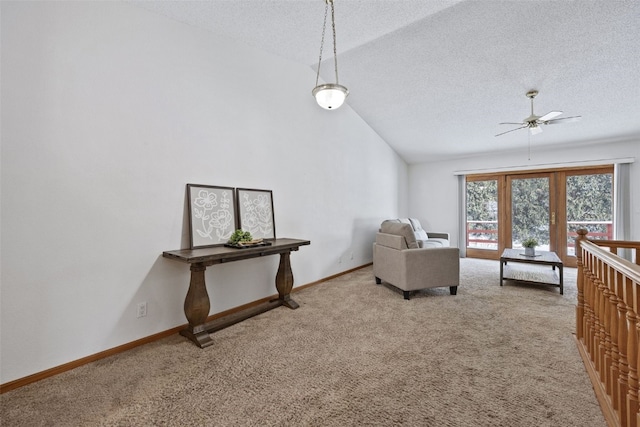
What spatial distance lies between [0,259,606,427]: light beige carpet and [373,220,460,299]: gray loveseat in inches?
23.4

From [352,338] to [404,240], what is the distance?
1629 mm

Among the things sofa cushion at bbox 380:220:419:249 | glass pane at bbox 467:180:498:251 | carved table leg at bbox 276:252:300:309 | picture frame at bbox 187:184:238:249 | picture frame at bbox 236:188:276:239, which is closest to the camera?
picture frame at bbox 187:184:238:249

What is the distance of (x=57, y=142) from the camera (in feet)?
6.50

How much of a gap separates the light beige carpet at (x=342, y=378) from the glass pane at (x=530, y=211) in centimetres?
329

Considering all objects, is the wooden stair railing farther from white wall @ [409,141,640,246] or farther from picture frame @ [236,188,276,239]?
white wall @ [409,141,640,246]

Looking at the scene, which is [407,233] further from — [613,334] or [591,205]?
[591,205]

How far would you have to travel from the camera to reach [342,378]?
1.88 meters

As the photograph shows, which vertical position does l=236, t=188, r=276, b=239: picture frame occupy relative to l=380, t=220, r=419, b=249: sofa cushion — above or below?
above

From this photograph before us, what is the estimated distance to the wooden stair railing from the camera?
1204 millimetres

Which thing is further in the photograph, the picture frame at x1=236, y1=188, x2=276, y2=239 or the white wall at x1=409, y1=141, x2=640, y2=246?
the white wall at x1=409, y1=141, x2=640, y2=246

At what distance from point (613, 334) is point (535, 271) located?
371cm

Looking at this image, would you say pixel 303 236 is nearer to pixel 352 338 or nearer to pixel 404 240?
pixel 404 240

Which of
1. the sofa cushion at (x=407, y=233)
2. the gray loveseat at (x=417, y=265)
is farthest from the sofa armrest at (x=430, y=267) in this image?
the sofa cushion at (x=407, y=233)

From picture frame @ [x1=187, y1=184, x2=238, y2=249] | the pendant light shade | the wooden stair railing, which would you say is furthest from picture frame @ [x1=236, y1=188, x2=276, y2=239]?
the wooden stair railing
